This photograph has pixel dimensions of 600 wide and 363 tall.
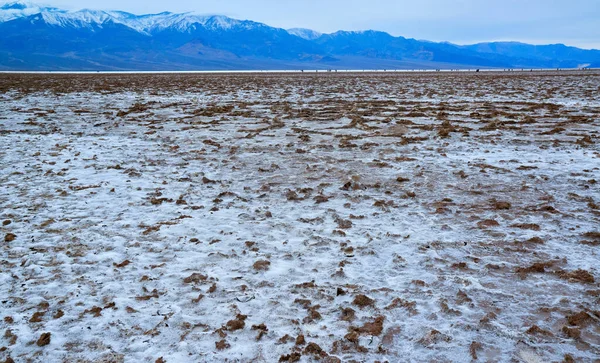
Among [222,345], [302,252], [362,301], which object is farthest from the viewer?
[302,252]

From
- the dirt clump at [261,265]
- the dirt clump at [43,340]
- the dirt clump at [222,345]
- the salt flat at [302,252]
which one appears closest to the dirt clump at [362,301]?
the salt flat at [302,252]

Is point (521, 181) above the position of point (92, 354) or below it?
above

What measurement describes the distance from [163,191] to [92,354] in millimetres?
4048

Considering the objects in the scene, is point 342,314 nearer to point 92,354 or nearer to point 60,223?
point 92,354

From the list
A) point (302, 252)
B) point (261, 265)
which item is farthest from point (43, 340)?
point (302, 252)

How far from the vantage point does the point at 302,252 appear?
5176 millimetres

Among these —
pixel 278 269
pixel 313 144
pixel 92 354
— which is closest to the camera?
pixel 92 354

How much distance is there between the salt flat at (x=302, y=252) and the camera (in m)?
3.64

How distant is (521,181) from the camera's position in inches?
297

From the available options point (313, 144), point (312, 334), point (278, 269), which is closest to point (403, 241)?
point (278, 269)

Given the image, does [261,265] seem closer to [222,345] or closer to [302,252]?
[302,252]

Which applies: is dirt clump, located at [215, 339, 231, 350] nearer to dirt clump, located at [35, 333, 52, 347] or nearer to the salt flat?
the salt flat

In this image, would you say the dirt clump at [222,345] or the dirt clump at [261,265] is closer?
the dirt clump at [222,345]

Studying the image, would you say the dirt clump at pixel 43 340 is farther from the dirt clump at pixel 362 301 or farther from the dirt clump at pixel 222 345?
the dirt clump at pixel 362 301
